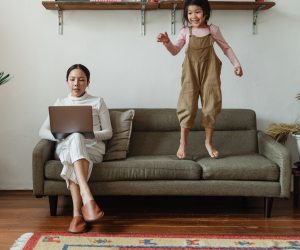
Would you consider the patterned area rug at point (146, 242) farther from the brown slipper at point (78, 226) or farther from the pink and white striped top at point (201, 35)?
the pink and white striped top at point (201, 35)

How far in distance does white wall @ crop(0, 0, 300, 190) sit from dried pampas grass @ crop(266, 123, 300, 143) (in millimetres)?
203

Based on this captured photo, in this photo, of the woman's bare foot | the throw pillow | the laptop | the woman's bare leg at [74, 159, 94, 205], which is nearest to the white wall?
the throw pillow

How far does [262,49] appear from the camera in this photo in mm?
3395

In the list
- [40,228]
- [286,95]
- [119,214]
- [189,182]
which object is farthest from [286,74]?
[40,228]

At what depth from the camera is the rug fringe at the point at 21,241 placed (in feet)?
7.36

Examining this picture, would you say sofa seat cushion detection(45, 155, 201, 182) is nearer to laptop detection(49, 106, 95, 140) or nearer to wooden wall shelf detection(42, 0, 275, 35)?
laptop detection(49, 106, 95, 140)

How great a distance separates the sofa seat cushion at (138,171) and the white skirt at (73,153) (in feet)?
0.25

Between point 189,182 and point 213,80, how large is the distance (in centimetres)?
73

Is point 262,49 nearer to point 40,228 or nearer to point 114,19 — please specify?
point 114,19

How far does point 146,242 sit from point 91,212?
1.21ft

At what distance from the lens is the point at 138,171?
2.68m

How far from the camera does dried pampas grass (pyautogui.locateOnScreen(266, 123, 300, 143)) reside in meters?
3.19

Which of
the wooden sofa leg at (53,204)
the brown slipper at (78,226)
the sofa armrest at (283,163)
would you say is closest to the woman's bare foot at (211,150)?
the sofa armrest at (283,163)

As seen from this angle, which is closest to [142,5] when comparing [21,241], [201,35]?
[201,35]
